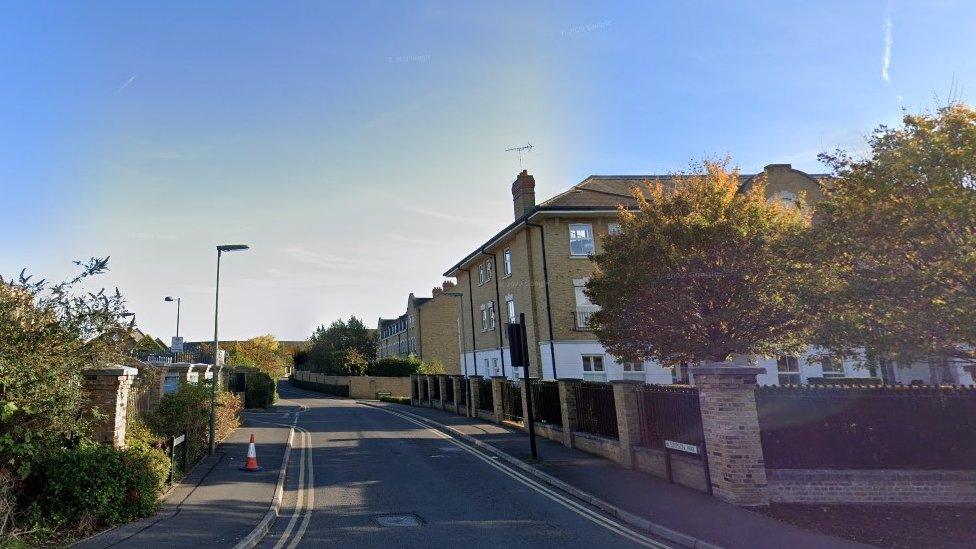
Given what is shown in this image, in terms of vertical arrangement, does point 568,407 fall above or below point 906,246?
below

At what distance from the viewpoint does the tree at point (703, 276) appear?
16656mm

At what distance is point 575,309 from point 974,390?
1723 centimetres

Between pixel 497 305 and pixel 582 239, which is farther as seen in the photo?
pixel 497 305

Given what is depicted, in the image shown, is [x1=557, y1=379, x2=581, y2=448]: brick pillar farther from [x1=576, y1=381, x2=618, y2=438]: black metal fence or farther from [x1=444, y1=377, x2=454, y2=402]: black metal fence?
[x1=444, y1=377, x2=454, y2=402]: black metal fence

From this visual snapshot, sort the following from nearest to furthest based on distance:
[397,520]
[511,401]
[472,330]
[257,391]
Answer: [397,520] → [511,401] → [257,391] → [472,330]

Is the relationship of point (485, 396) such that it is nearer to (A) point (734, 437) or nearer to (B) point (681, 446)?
(B) point (681, 446)

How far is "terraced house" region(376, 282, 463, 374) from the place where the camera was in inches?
2050

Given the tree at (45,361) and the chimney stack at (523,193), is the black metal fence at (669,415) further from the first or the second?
the chimney stack at (523,193)

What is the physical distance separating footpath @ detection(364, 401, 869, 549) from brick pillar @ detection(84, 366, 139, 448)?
8.21 m

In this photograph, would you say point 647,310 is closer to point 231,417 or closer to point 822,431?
point 822,431

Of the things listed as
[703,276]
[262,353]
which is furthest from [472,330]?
[262,353]

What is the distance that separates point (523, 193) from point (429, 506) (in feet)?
73.1

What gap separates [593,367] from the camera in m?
26.3

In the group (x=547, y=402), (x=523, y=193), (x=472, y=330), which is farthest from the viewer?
(x=472, y=330)
